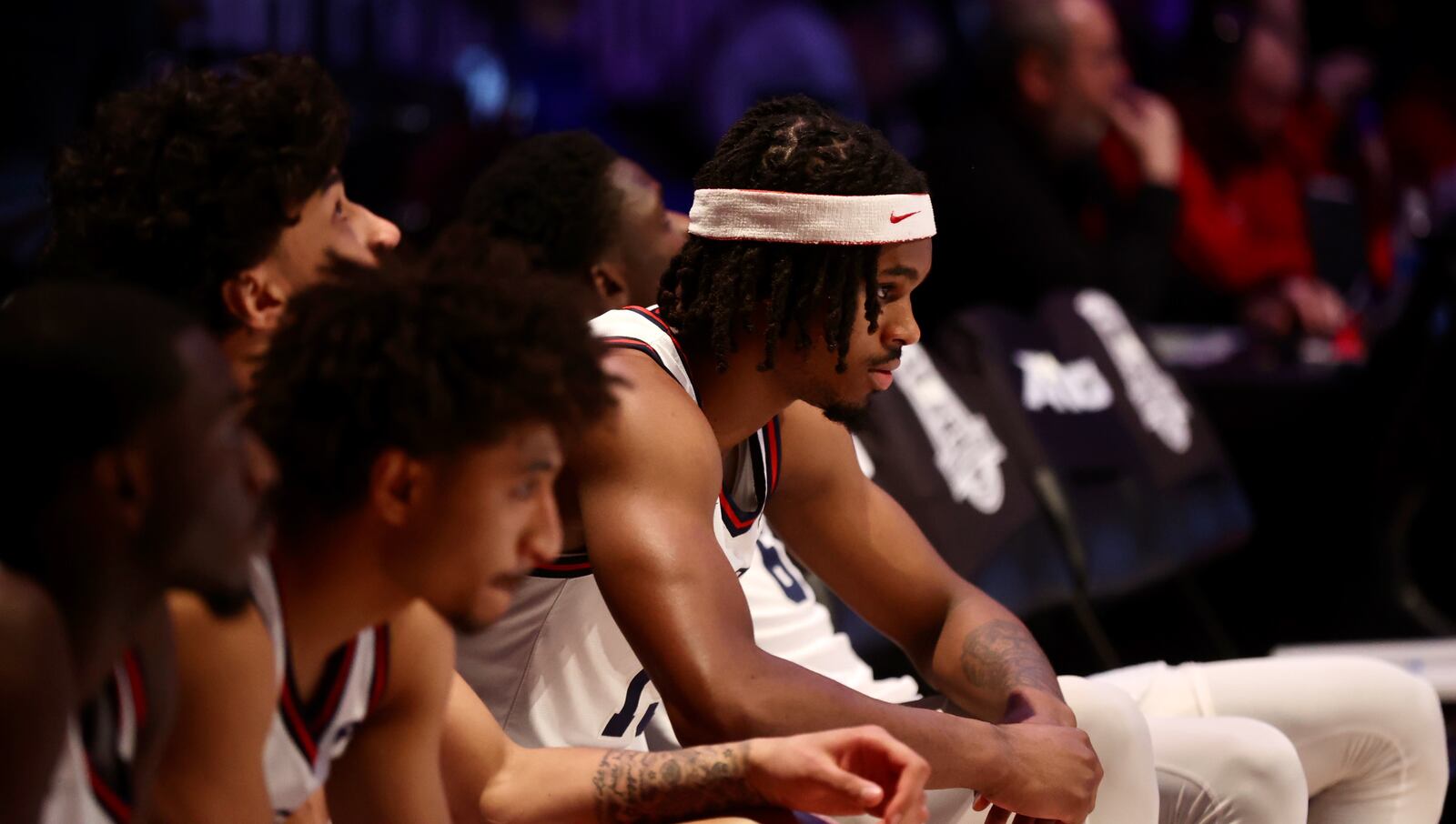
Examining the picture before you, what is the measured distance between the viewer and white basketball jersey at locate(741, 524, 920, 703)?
2623mm

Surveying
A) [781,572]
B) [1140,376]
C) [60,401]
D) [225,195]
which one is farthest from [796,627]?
[1140,376]

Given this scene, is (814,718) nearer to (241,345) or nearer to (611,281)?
(241,345)

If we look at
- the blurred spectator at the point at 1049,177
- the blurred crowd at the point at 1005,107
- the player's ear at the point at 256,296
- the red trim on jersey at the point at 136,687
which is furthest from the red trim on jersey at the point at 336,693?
the blurred spectator at the point at 1049,177

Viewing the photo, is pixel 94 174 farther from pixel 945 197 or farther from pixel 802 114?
pixel 945 197

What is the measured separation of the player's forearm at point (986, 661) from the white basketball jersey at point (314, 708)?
982 millimetres

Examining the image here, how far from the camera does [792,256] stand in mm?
2139

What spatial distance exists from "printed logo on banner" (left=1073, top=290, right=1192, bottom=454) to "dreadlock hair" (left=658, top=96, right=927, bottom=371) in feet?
6.66

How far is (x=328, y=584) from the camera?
1.47 m

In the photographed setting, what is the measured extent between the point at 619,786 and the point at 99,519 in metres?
0.75

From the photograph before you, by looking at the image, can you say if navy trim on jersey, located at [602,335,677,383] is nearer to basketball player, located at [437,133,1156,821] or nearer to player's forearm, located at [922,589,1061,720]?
basketball player, located at [437,133,1156,821]

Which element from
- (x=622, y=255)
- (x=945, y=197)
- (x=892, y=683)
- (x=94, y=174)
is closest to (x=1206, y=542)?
(x=945, y=197)

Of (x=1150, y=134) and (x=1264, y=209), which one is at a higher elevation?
(x=1150, y=134)

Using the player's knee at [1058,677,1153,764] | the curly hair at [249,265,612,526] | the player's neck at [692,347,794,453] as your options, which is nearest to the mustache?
the player's neck at [692,347,794,453]

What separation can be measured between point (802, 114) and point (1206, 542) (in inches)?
90.5
